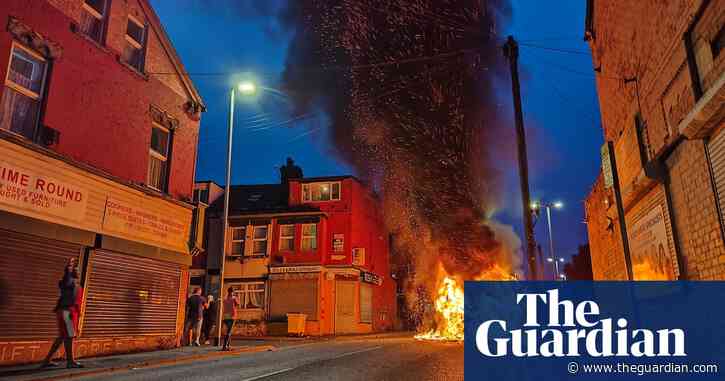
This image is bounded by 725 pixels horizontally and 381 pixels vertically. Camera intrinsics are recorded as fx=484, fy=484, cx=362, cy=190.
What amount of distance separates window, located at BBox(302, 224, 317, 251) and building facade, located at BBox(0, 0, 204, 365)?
43.6 ft

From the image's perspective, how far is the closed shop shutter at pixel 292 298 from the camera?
91.6ft

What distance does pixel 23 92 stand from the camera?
10680mm

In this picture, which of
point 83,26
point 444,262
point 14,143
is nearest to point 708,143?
point 14,143

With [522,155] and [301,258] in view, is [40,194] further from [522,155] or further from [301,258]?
[301,258]

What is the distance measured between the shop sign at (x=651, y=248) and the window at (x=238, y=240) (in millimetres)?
22441

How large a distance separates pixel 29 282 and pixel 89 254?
177cm

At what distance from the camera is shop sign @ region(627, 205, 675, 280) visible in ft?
31.7

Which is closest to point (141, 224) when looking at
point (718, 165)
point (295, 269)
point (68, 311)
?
point (68, 311)

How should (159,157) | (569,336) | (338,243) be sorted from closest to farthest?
(569,336), (159,157), (338,243)

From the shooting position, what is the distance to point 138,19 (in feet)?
48.6

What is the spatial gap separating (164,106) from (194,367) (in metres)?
8.90

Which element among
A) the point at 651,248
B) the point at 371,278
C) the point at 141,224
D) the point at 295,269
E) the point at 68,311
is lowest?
the point at 68,311

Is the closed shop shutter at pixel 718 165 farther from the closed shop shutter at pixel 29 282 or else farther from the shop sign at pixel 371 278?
the shop sign at pixel 371 278

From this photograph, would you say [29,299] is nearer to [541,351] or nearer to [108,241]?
[108,241]
